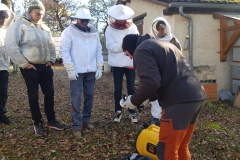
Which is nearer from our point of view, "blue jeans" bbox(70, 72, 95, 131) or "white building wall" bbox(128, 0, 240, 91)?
"blue jeans" bbox(70, 72, 95, 131)

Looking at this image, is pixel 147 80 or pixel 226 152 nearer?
pixel 147 80

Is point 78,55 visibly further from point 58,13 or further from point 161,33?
point 58,13

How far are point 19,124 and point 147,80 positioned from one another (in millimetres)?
3418

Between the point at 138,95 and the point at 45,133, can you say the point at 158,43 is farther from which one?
the point at 45,133

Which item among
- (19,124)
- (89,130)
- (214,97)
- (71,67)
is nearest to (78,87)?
(71,67)

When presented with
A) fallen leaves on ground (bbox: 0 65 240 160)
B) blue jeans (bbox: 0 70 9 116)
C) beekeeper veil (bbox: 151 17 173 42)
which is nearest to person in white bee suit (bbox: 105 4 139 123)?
beekeeper veil (bbox: 151 17 173 42)

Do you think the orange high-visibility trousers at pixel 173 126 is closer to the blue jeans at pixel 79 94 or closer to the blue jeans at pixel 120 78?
the blue jeans at pixel 79 94

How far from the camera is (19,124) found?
5211 millimetres

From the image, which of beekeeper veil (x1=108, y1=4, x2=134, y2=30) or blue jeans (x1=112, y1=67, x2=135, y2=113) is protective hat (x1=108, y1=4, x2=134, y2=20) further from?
blue jeans (x1=112, y1=67, x2=135, y2=113)

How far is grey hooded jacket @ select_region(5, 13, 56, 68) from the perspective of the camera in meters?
4.11

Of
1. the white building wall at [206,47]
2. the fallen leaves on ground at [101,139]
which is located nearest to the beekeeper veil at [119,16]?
the fallen leaves on ground at [101,139]

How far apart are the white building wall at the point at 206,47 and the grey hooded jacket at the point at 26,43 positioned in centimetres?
452

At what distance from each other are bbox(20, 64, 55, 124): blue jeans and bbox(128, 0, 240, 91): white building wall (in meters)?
4.53

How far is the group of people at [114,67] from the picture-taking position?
274cm
